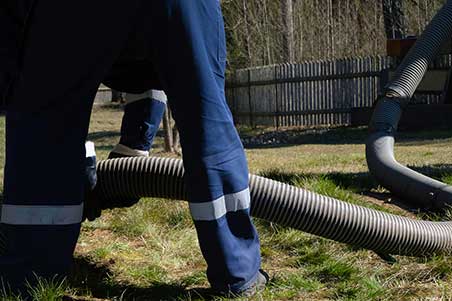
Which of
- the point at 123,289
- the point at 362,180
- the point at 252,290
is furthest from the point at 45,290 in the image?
the point at 362,180

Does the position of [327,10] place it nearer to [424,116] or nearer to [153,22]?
[424,116]

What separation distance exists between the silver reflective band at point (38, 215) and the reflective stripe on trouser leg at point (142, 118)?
94cm

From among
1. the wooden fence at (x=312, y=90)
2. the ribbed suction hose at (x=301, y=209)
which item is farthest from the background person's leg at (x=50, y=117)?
the wooden fence at (x=312, y=90)

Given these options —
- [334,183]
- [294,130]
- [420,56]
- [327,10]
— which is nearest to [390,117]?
[420,56]

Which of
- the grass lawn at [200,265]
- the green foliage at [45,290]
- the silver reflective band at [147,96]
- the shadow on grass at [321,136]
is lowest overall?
the shadow on grass at [321,136]

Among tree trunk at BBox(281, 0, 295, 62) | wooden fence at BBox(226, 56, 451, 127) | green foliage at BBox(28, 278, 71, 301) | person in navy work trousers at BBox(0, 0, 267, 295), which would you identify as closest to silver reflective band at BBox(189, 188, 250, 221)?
person in navy work trousers at BBox(0, 0, 267, 295)

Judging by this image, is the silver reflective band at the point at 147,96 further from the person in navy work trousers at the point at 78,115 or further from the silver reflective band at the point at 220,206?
the silver reflective band at the point at 220,206

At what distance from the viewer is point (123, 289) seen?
3.03 metres

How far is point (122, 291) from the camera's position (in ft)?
9.86

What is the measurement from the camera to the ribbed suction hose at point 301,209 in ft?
10.3

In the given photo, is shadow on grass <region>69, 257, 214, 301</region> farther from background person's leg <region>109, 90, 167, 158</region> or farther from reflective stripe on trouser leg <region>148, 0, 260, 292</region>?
background person's leg <region>109, 90, 167, 158</region>

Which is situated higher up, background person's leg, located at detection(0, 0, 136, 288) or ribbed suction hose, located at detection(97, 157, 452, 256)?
background person's leg, located at detection(0, 0, 136, 288)

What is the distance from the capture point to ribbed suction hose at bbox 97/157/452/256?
314 centimetres

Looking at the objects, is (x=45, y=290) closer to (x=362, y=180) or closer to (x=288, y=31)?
(x=362, y=180)
